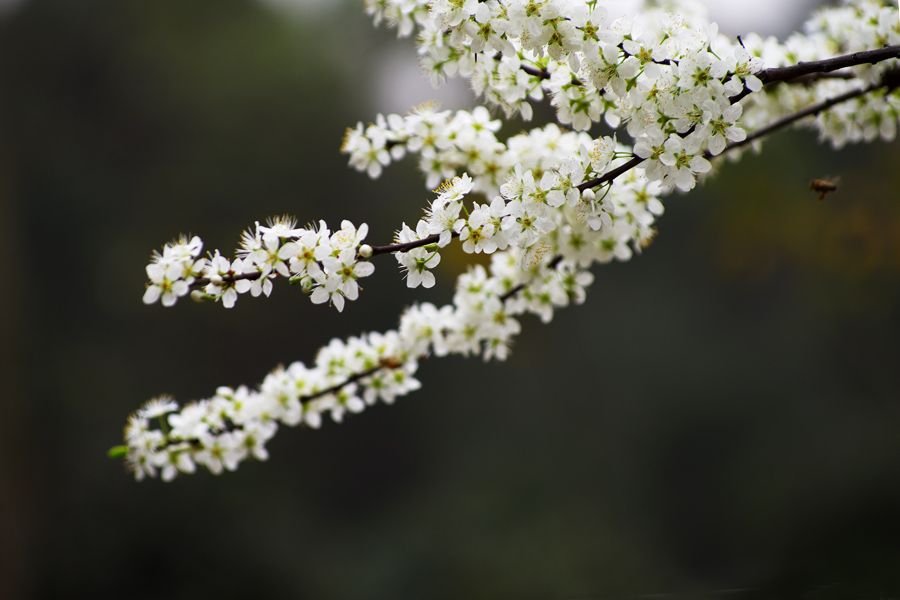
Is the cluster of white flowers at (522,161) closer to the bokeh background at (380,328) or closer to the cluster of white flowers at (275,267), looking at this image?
the cluster of white flowers at (275,267)

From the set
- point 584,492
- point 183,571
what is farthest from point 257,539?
point 584,492

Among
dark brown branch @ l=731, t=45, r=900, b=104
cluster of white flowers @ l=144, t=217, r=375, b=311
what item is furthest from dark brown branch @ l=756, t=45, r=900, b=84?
cluster of white flowers @ l=144, t=217, r=375, b=311

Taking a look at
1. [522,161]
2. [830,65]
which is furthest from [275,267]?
[830,65]

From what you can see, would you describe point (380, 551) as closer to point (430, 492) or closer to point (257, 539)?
point (430, 492)

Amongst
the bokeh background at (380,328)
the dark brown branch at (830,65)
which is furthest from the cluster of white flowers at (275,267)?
the bokeh background at (380,328)

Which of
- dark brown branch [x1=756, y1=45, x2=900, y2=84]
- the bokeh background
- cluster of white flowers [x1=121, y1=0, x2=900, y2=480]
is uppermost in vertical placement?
the bokeh background

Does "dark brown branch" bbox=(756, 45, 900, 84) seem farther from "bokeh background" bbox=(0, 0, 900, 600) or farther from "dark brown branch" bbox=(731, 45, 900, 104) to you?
"bokeh background" bbox=(0, 0, 900, 600)
